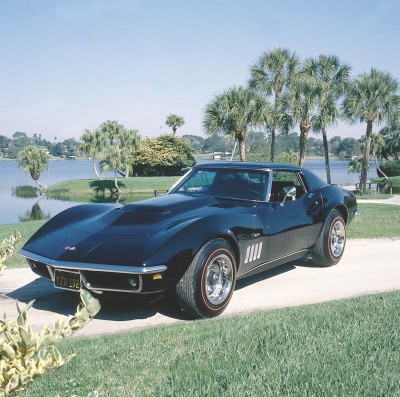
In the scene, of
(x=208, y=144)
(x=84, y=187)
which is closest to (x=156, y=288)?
(x=84, y=187)

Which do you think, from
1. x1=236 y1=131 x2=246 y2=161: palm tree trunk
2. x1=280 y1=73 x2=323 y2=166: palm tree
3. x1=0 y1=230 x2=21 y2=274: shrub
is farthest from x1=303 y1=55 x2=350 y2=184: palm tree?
x1=0 y1=230 x2=21 y2=274: shrub

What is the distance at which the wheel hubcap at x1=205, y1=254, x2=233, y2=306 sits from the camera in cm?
501

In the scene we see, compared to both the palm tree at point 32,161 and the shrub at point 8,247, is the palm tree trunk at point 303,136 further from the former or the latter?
the palm tree at point 32,161

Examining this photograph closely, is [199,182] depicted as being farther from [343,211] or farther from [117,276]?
[343,211]

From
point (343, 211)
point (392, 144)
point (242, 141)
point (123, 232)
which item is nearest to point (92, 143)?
point (242, 141)

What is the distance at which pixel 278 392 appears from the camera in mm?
2643

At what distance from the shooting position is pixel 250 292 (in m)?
6.08

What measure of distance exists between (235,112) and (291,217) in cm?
3135

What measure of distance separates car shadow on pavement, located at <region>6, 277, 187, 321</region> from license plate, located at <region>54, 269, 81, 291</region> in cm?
28

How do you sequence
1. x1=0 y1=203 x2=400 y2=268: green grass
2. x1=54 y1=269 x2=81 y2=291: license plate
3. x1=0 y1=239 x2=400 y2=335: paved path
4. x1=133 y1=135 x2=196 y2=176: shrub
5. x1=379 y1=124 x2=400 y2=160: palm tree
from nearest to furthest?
1. x1=54 y1=269 x2=81 y2=291: license plate
2. x1=0 y1=239 x2=400 y2=335: paved path
3. x1=0 y1=203 x2=400 y2=268: green grass
4. x1=133 y1=135 x2=196 y2=176: shrub
5. x1=379 y1=124 x2=400 y2=160: palm tree

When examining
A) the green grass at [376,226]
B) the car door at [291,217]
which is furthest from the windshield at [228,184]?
the green grass at [376,226]

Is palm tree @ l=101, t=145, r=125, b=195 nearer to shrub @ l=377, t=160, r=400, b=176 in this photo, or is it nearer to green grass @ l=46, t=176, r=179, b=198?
green grass @ l=46, t=176, r=179, b=198

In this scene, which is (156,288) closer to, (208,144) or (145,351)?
(145,351)

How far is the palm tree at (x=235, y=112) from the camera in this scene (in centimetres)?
3706
